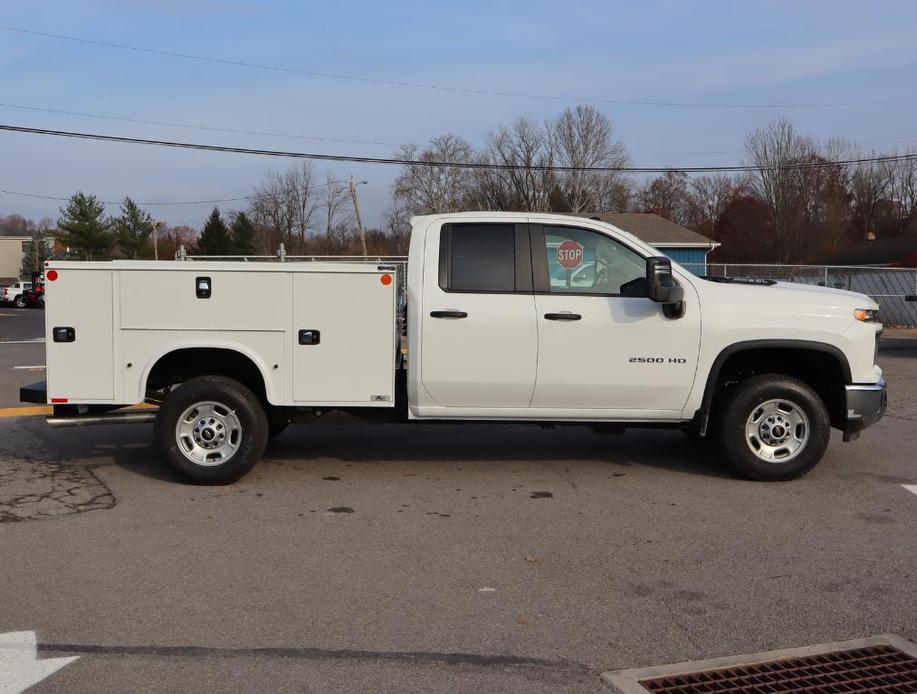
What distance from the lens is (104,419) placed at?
704 centimetres

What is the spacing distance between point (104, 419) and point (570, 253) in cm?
388

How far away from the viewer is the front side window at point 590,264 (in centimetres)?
686

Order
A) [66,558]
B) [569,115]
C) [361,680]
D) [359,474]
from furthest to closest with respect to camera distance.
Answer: [569,115]
[359,474]
[66,558]
[361,680]

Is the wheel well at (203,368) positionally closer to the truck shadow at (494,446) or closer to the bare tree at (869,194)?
the truck shadow at (494,446)

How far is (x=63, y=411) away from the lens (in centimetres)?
694

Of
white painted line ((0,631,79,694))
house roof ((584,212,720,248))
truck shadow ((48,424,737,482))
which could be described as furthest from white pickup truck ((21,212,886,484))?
house roof ((584,212,720,248))

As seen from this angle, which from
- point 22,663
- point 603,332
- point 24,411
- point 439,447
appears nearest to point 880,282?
point 439,447

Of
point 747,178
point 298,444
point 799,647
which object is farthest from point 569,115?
point 799,647

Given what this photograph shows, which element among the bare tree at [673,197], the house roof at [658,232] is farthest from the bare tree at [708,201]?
the house roof at [658,232]

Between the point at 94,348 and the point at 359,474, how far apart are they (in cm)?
228

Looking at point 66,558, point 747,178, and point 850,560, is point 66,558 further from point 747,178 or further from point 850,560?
point 747,178

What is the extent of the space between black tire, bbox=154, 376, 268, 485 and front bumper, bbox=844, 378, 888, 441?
453 centimetres

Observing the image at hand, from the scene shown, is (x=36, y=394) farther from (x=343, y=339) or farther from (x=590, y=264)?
(x=590, y=264)

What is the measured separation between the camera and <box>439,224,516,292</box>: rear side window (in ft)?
22.5
